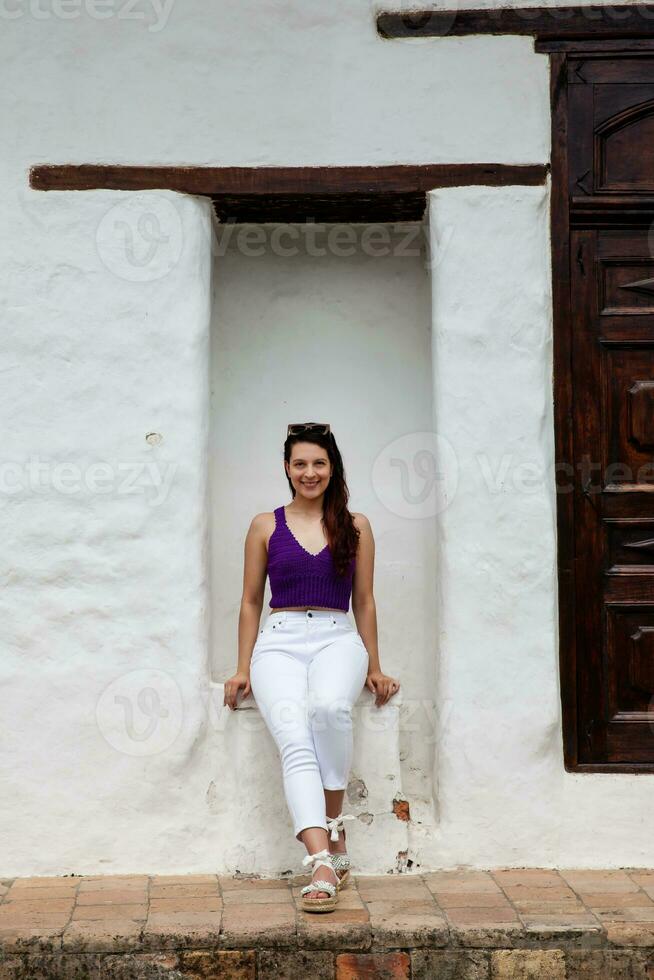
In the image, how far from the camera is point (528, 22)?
5094 millimetres

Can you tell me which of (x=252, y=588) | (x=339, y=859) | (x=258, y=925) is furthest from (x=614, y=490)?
(x=258, y=925)

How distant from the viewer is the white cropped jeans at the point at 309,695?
4387 mm

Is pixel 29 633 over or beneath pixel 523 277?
beneath

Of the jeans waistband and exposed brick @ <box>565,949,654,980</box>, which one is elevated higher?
the jeans waistband

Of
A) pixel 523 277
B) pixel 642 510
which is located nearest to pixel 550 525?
pixel 642 510

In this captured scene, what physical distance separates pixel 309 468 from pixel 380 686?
3.00ft

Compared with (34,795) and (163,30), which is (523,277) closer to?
(163,30)

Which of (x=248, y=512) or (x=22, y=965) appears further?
(x=248, y=512)

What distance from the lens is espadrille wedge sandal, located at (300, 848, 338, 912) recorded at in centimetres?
422

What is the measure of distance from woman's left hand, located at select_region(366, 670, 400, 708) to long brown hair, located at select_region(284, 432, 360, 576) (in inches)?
17.7

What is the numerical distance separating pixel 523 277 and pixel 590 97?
0.84 m

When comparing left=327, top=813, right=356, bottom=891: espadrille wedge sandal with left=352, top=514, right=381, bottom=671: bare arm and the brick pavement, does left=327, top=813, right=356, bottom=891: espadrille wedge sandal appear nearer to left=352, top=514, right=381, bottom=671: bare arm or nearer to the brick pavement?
the brick pavement

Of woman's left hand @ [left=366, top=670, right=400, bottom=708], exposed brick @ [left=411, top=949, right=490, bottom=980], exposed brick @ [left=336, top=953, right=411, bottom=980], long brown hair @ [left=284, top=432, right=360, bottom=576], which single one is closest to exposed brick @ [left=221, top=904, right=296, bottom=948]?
exposed brick @ [left=336, top=953, right=411, bottom=980]

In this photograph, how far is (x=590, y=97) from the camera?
5137mm
